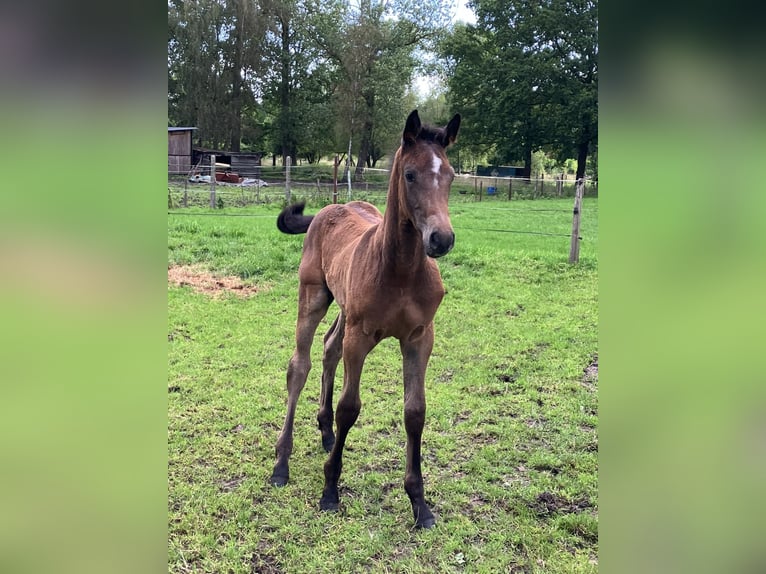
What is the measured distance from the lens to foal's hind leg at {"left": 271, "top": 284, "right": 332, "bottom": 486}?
3.23 metres

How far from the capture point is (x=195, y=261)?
25.9ft

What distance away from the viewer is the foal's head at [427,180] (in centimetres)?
206

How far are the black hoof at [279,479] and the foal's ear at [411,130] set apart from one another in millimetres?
2092

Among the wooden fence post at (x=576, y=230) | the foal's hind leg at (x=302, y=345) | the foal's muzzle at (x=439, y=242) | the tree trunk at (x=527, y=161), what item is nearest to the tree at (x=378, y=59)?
the tree trunk at (x=527, y=161)

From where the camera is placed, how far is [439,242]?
6.64 ft

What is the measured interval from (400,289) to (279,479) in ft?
4.73

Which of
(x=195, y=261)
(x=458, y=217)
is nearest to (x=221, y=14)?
(x=458, y=217)

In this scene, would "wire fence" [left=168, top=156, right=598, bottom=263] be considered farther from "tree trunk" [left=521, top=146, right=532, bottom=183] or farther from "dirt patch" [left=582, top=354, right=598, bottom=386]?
"tree trunk" [left=521, top=146, right=532, bottom=183]

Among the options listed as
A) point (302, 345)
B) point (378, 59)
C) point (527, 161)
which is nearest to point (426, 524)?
point (302, 345)

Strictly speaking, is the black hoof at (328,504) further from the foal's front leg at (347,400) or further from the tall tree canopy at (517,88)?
the tall tree canopy at (517,88)
